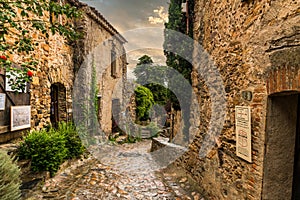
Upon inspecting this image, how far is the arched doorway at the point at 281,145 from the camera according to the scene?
2135 millimetres

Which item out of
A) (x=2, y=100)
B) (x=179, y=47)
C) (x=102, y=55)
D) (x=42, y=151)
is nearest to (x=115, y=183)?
(x=42, y=151)

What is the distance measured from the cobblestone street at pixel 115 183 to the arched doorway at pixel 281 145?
1.73 meters

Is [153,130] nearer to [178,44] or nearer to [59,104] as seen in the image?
[59,104]

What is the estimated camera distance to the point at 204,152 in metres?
3.82

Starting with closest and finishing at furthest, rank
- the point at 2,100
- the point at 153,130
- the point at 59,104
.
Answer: the point at 2,100 → the point at 59,104 → the point at 153,130

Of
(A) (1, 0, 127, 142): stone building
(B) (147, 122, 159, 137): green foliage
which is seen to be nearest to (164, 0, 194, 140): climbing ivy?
(A) (1, 0, 127, 142): stone building

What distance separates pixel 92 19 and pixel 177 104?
16.0ft

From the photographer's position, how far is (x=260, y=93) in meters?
2.27

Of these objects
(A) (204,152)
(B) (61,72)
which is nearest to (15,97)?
(B) (61,72)

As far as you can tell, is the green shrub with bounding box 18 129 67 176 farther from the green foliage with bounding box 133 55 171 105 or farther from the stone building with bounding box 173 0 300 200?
the green foliage with bounding box 133 55 171 105

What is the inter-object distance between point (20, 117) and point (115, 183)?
2.39 meters

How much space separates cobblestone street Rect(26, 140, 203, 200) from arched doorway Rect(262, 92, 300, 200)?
1.73m

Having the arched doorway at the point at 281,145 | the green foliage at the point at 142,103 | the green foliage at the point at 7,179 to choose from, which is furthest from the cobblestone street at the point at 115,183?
the green foliage at the point at 142,103

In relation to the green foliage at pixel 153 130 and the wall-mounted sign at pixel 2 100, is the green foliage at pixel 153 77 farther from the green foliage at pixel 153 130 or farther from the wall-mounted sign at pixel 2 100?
the wall-mounted sign at pixel 2 100
